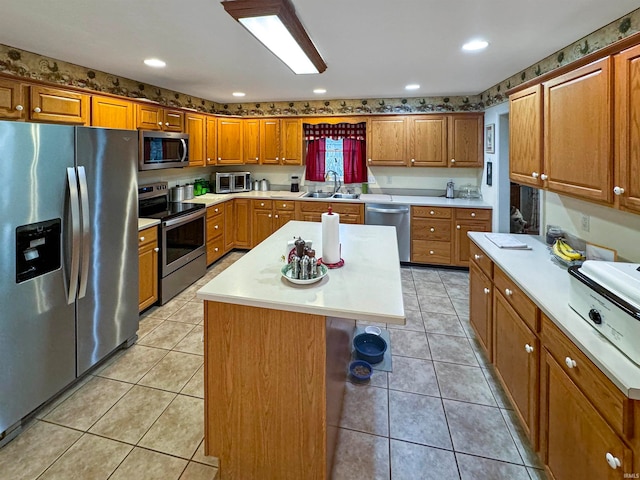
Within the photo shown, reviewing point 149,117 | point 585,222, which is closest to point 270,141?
point 149,117

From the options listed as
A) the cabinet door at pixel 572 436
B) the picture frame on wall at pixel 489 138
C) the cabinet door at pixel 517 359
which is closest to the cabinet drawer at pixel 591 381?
the cabinet door at pixel 572 436

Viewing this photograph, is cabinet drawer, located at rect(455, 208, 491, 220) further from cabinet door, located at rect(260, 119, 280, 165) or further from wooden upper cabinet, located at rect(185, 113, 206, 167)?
wooden upper cabinet, located at rect(185, 113, 206, 167)

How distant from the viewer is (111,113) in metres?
3.35

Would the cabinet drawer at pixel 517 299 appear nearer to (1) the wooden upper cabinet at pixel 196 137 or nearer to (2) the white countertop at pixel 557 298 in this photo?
(2) the white countertop at pixel 557 298

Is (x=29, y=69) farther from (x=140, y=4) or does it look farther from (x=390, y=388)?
(x=390, y=388)

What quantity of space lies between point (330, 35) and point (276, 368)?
2.26m

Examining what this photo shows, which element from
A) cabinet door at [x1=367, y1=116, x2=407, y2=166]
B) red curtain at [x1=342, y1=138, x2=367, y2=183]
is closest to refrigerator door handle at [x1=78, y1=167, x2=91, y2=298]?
cabinet door at [x1=367, y1=116, x2=407, y2=166]

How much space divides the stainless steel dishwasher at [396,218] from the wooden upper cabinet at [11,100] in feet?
12.4

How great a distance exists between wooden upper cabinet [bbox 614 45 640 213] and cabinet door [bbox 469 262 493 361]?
3.30 ft

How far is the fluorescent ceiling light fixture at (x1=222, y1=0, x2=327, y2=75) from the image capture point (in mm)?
1744

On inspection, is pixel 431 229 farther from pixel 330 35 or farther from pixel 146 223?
pixel 146 223

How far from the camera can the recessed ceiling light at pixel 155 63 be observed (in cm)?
318

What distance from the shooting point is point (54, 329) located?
84.0 inches

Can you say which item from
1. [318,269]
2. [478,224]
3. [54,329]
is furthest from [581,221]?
[54,329]
